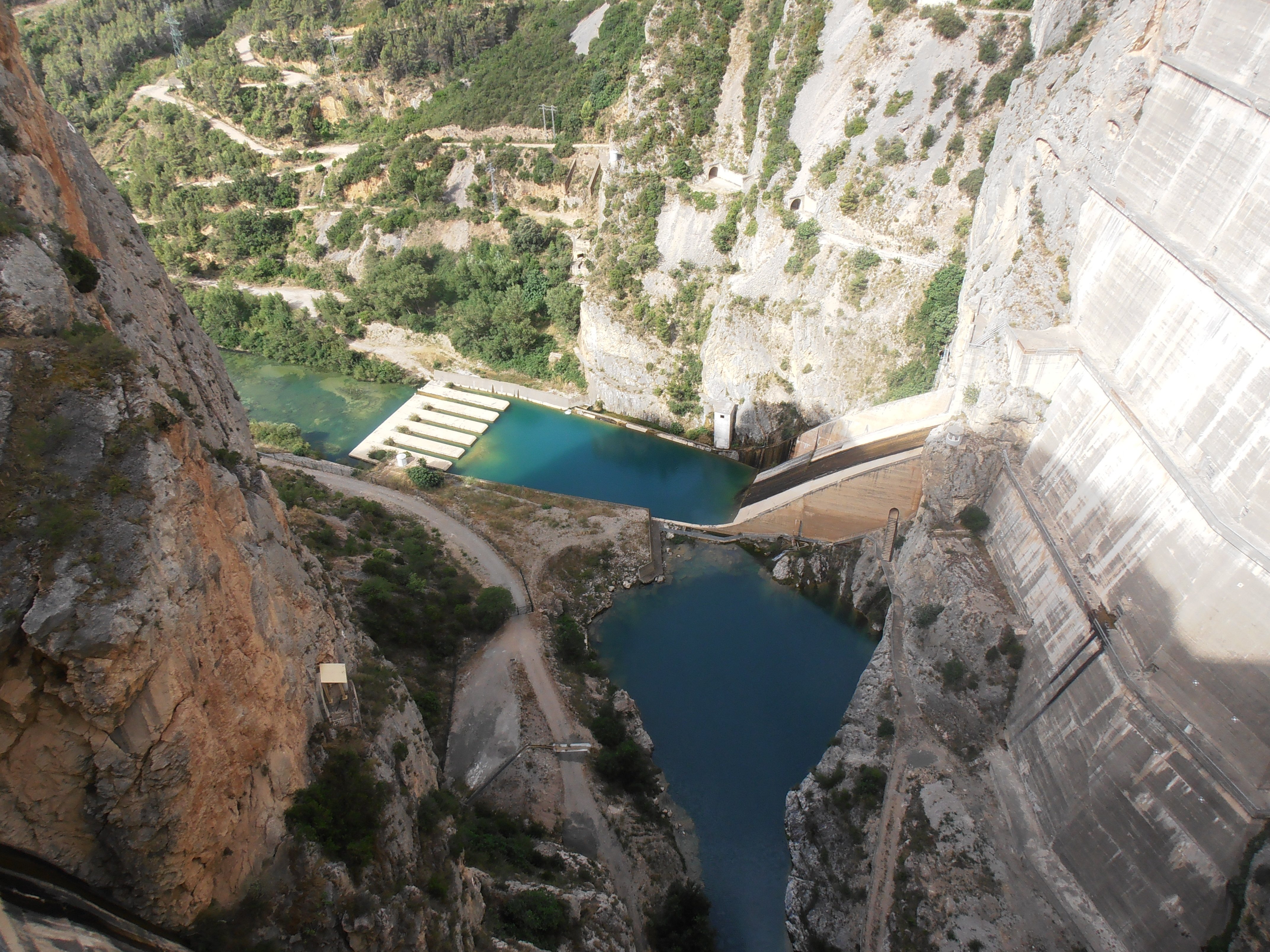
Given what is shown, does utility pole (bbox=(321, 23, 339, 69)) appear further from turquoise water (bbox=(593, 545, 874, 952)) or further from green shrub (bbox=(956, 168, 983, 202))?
turquoise water (bbox=(593, 545, 874, 952))

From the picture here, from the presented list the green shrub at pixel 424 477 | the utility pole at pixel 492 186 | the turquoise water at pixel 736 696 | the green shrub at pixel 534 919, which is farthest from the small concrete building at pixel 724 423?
the green shrub at pixel 534 919

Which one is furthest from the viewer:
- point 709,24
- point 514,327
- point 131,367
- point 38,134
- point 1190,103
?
point 514,327

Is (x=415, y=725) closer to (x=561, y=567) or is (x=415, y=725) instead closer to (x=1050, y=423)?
(x=561, y=567)

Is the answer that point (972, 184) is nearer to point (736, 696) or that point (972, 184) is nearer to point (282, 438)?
A: point (736, 696)

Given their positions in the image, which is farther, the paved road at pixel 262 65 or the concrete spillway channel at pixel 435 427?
the paved road at pixel 262 65

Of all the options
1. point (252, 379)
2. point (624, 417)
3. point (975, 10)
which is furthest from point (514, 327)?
point (975, 10)

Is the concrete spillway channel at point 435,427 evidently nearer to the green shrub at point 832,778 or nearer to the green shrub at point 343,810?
the green shrub at point 832,778
